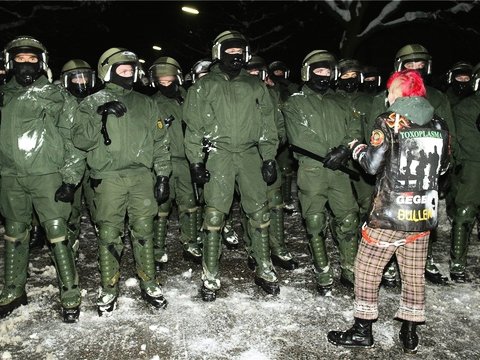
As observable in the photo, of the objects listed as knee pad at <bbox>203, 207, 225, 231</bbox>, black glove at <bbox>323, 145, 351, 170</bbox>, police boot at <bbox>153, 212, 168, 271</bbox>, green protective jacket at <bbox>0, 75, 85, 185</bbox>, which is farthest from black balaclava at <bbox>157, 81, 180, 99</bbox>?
black glove at <bbox>323, 145, 351, 170</bbox>

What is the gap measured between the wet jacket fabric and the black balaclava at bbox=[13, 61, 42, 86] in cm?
312

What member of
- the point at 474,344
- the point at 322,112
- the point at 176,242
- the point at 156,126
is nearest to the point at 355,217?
the point at 322,112

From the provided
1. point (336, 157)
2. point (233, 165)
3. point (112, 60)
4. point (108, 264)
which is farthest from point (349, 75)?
point (108, 264)

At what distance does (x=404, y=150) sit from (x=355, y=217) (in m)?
1.61

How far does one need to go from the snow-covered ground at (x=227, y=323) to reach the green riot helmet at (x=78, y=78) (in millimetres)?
2359

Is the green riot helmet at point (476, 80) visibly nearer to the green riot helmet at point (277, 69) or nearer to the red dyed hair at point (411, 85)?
the red dyed hair at point (411, 85)

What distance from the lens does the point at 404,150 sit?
317cm

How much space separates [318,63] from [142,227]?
250 cm

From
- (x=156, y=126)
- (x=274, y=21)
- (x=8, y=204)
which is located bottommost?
(x=8, y=204)

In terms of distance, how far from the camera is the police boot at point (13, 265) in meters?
4.12

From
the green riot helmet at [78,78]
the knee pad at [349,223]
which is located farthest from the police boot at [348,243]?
the green riot helmet at [78,78]

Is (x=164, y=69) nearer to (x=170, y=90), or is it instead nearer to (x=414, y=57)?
(x=170, y=90)

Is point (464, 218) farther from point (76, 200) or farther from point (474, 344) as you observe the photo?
point (76, 200)

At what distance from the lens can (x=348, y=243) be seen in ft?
15.3
